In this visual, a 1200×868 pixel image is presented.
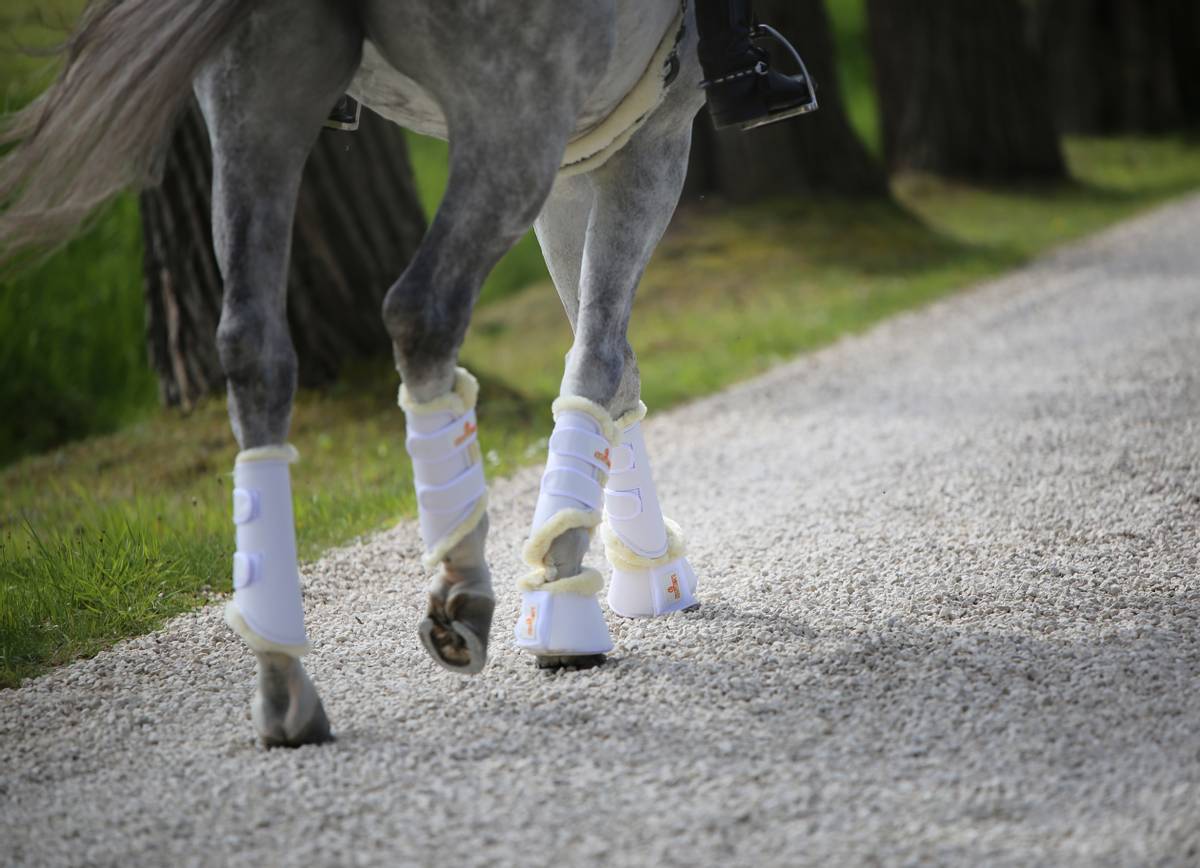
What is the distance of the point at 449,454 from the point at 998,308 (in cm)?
680

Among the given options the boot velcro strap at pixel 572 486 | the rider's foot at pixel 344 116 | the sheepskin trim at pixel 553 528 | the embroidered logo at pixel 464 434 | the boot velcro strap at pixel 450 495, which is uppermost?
the rider's foot at pixel 344 116

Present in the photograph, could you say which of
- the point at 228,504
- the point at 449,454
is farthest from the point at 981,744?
the point at 228,504

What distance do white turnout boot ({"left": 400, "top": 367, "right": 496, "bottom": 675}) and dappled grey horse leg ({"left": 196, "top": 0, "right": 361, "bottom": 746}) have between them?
0.86 feet

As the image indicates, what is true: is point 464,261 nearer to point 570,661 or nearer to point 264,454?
point 264,454

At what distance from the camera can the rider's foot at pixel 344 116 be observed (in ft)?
10.1

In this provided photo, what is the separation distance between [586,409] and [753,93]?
33.6 inches

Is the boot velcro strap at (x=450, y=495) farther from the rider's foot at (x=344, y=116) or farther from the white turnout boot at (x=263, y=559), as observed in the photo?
the rider's foot at (x=344, y=116)

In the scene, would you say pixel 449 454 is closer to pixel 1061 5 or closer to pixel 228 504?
pixel 228 504

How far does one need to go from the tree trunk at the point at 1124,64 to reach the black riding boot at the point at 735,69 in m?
17.0

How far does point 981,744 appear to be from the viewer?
2.58 metres

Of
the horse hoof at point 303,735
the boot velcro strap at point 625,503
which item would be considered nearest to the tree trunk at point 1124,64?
the boot velcro strap at point 625,503

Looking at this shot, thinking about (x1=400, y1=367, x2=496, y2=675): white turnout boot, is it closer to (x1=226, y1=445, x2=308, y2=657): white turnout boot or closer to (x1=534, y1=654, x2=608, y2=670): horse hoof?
(x1=226, y1=445, x2=308, y2=657): white turnout boot

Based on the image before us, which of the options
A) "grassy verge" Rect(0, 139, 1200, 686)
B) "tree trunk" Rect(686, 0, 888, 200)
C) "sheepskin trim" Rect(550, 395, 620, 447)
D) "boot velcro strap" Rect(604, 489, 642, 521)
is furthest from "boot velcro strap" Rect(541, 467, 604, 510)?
"tree trunk" Rect(686, 0, 888, 200)

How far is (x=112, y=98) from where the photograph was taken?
8.54 feet
